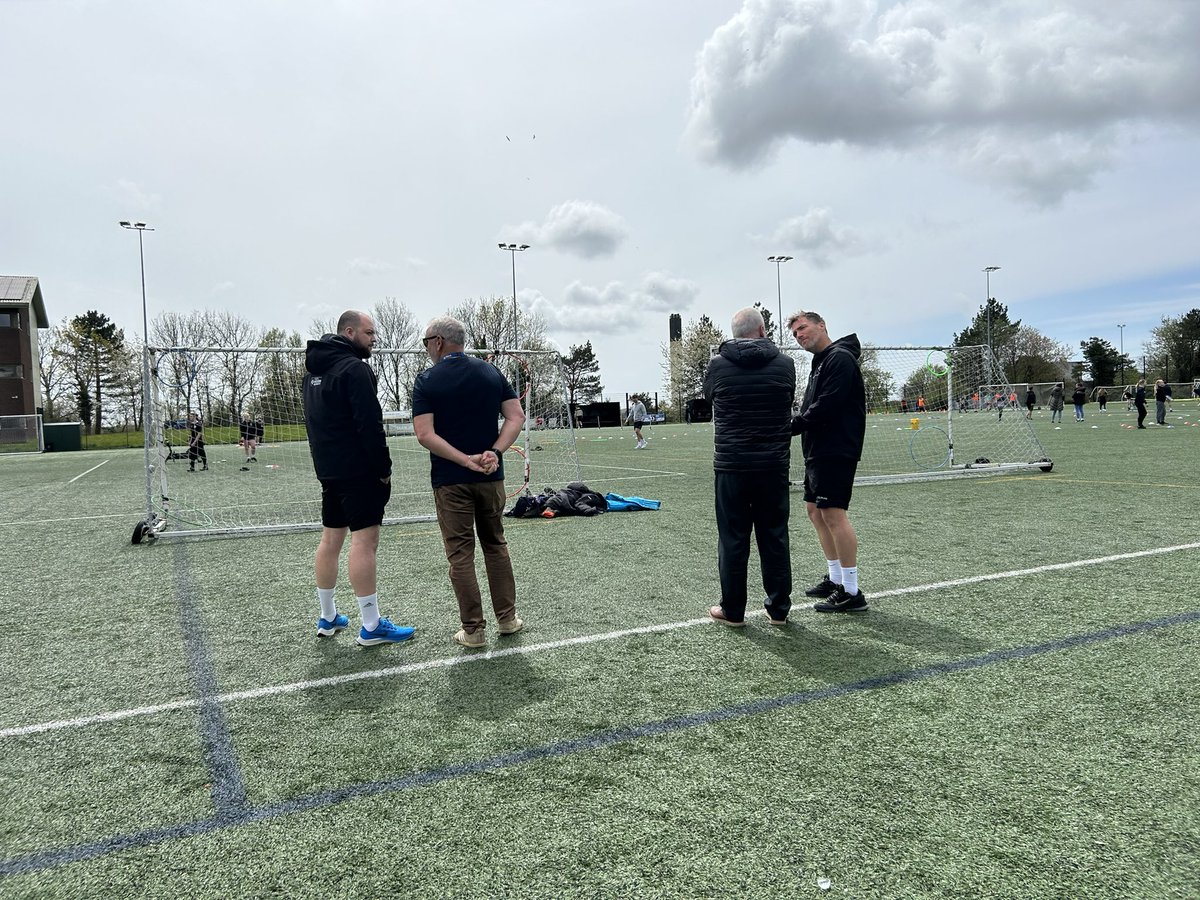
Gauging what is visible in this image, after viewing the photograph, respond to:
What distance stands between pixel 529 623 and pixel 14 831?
2.81 m

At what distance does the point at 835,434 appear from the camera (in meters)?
4.93

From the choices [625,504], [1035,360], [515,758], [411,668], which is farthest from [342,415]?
[1035,360]

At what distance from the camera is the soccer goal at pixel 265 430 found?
9539 mm

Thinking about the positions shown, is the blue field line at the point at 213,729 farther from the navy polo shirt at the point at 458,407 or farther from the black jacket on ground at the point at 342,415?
the navy polo shirt at the point at 458,407

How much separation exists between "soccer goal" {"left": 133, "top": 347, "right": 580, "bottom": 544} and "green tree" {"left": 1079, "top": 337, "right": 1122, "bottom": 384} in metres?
76.7

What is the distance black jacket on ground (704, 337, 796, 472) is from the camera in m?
4.46

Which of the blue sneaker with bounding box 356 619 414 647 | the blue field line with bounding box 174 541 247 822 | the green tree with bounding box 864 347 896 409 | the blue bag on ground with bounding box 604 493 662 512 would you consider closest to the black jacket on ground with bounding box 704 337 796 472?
the blue sneaker with bounding box 356 619 414 647

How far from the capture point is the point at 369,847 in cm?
242

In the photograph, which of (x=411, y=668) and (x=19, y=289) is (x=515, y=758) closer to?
(x=411, y=668)

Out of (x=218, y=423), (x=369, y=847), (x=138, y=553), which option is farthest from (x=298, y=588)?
(x=218, y=423)

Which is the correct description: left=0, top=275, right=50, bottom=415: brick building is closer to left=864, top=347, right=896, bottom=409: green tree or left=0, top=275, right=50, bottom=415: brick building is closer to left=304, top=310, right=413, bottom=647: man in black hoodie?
left=864, top=347, right=896, bottom=409: green tree

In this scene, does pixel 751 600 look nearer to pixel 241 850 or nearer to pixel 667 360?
pixel 241 850

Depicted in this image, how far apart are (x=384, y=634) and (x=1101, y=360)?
91750mm

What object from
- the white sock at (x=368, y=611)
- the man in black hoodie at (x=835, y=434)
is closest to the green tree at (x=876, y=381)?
the man in black hoodie at (x=835, y=434)
